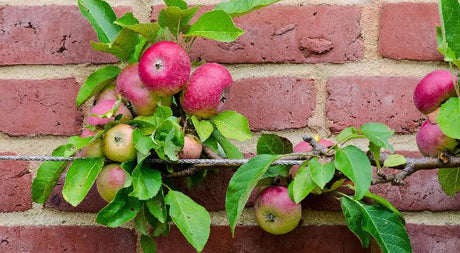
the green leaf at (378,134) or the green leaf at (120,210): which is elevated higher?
the green leaf at (378,134)

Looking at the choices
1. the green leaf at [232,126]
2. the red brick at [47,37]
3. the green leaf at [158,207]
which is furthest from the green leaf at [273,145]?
the red brick at [47,37]

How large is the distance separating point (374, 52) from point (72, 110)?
397 millimetres

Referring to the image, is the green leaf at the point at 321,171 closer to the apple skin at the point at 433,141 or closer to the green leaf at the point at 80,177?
the apple skin at the point at 433,141

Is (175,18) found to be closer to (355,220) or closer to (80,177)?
(80,177)

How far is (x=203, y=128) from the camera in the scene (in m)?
0.72

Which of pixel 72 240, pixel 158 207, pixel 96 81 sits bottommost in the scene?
pixel 72 240

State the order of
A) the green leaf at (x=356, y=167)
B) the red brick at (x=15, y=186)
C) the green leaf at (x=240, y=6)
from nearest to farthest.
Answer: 1. the green leaf at (x=356, y=167)
2. the green leaf at (x=240, y=6)
3. the red brick at (x=15, y=186)

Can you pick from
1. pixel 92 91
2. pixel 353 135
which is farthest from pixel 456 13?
pixel 92 91

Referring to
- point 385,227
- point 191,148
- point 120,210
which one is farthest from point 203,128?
point 385,227

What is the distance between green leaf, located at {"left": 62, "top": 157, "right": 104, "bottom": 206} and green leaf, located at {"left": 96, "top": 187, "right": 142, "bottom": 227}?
0.03m

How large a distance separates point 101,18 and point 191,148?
19cm

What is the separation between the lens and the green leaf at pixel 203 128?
27.9 inches

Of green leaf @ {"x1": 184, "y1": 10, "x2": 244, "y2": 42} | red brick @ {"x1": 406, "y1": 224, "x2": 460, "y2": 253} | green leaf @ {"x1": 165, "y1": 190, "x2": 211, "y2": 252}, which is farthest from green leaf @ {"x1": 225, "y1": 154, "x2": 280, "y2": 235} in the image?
red brick @ {"x1": 406, "y1": 224, "x2": 460, "y2": 253}

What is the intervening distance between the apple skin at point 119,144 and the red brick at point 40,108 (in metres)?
0.15
